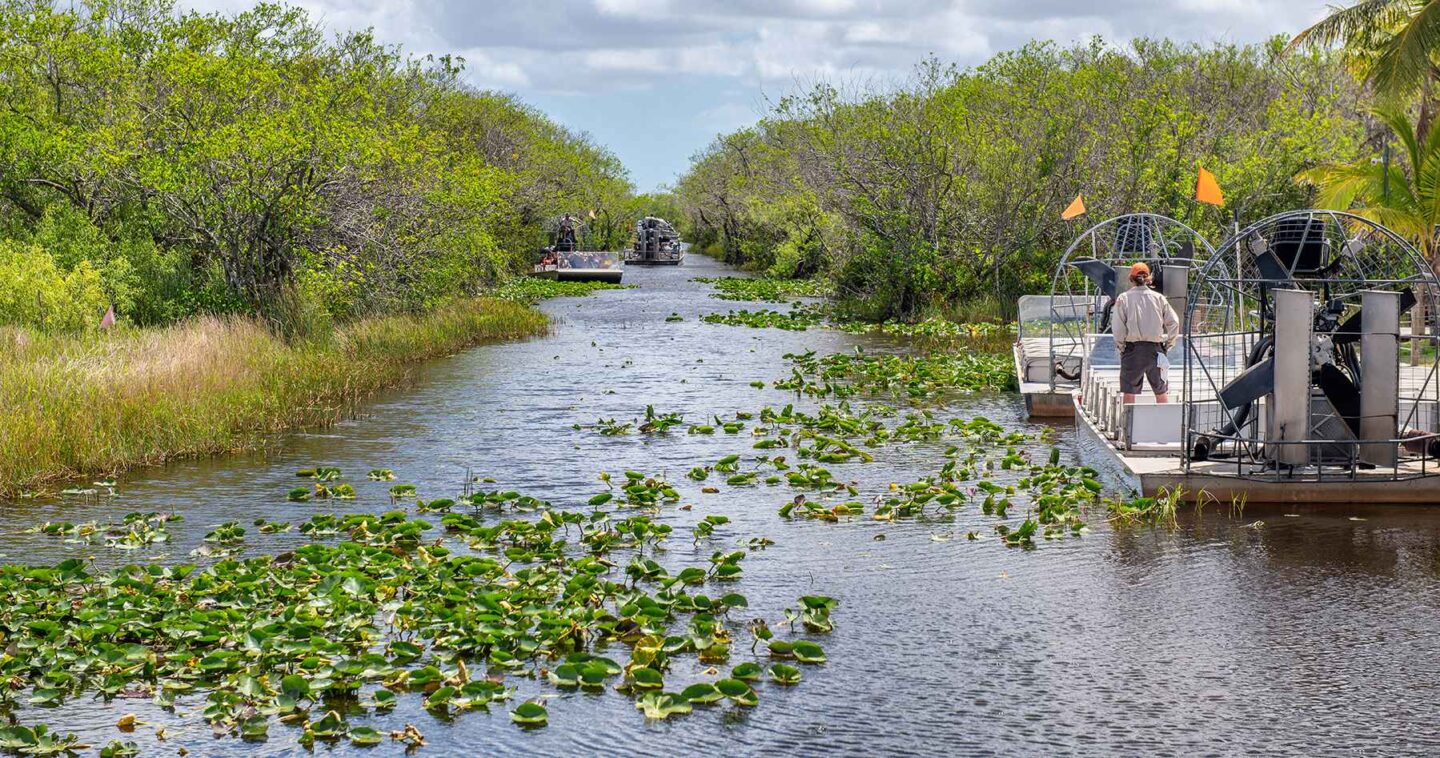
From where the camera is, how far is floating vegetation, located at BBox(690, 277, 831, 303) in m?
52.0

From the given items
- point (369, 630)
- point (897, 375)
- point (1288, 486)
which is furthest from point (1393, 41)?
point (369, 630)

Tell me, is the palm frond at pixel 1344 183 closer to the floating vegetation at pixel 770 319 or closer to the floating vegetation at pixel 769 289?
the floating vegetation at pixel 770 319

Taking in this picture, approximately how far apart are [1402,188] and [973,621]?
19378mm

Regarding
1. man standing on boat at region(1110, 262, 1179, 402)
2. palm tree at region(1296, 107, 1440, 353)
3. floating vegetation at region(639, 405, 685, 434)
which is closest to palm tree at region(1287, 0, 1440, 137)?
palm tree at region(1296, 107, 1440, 353)

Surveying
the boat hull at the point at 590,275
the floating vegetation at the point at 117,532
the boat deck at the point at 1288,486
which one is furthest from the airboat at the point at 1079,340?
the boat hull at the point at 590,275

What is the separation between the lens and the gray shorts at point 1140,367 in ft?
56.6

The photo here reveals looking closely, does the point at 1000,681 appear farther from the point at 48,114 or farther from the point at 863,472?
the point at 48,114

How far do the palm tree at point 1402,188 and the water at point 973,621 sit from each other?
10.3 metres

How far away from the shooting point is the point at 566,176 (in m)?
75.4

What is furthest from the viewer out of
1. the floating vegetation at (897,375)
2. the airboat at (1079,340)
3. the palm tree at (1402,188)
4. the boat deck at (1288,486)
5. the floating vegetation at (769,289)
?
the floating vegetation at (769,289)

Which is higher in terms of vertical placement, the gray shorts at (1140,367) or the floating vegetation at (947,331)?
the gray shorts at (1140,367)

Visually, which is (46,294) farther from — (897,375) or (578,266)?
(578,266)

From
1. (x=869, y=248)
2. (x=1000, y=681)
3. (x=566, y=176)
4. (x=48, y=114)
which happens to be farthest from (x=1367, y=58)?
(x=566, y=176)

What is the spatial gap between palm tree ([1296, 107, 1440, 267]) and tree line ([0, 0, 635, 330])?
1826cm
